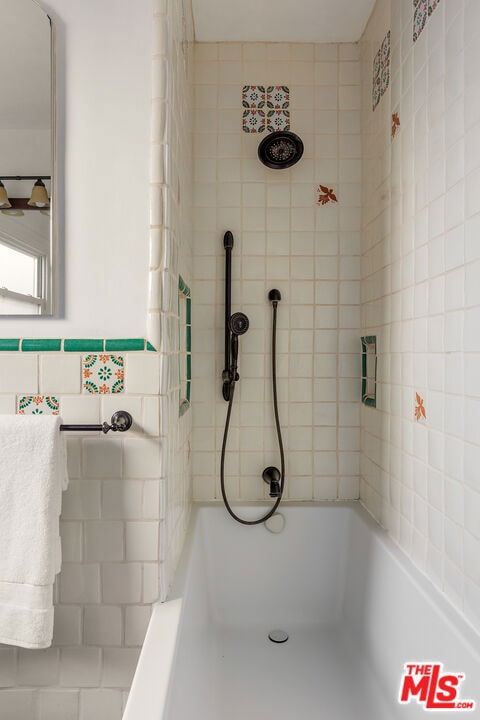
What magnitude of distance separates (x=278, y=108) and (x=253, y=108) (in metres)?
0.10

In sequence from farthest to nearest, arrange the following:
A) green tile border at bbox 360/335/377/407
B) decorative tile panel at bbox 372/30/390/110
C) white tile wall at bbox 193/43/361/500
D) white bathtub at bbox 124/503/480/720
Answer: white tile wall at bbox 193/43/361/500 < green tile border at bbox 360/335/377/407 < decorative tile panel at bbox 372/30/390/110 < white bathtub at bbox 124/503/480/720

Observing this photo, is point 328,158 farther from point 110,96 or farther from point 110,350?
point 110,350

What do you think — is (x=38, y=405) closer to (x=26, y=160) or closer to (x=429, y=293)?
(x=26, y=160)

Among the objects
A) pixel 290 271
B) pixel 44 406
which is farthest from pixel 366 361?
pixel 44 406

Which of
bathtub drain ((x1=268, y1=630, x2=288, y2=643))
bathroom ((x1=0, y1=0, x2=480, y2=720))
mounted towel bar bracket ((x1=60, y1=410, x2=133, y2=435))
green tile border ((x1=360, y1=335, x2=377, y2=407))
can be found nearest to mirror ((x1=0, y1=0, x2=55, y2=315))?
bathroom ((x1=0, y1=0, x2=480, y2=720))

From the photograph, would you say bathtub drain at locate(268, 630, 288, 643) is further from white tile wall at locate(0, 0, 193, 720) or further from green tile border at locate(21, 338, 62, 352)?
green tile border at locate(21, 338, 62, 352)

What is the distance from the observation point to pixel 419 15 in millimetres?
1263

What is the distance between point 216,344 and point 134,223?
0.76 meters

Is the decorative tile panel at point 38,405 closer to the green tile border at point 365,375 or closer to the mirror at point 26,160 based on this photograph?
the mirror at point 26,160

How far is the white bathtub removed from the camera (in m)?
0.96

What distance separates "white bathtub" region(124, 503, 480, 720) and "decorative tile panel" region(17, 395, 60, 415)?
546 millimetres

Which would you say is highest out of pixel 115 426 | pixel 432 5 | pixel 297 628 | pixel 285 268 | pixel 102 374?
pixel 432 5

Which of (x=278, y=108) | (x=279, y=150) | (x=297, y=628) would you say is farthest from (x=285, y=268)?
(x=297, y=628)

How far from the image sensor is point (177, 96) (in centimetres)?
131
